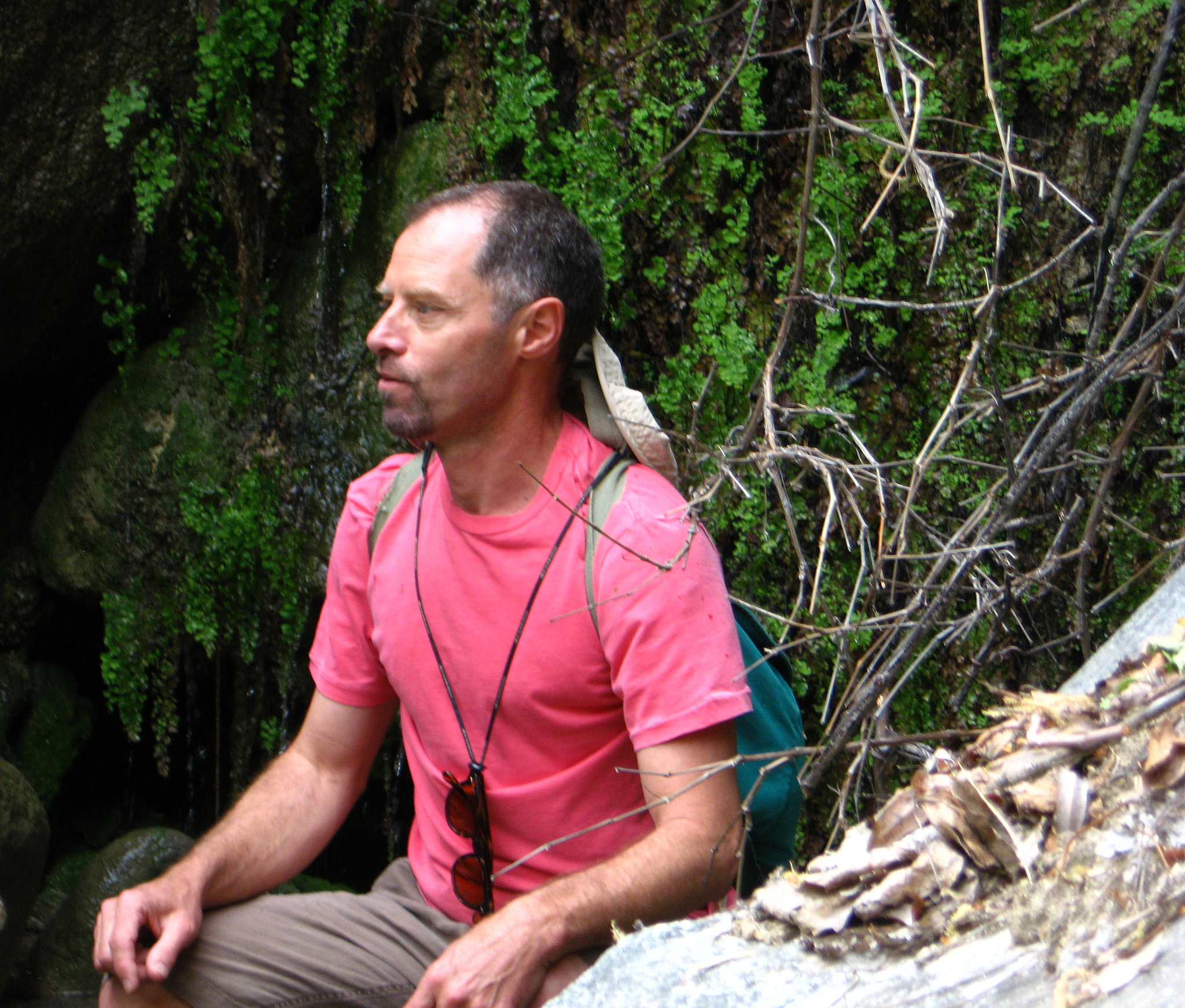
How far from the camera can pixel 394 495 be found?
2.46 m

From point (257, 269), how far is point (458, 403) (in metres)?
2.46

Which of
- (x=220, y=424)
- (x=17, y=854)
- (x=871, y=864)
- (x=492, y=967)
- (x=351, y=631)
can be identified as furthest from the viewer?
(x=220, y=424)

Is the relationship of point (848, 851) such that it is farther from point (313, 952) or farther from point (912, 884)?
point (313, 952)

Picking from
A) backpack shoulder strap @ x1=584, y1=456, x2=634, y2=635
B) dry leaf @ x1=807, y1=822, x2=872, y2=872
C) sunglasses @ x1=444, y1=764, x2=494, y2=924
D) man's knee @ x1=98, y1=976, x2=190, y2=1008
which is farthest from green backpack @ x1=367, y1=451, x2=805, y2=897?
man's knee @ x1=98, y1=976, x2=190, y2=1008

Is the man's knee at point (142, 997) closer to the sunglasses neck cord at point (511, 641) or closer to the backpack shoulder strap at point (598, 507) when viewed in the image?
the sunglasses neck cord at point (511, 641)

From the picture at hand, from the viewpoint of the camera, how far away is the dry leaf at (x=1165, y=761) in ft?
3.64

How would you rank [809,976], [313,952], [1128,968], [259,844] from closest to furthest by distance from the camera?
[1128,968] → [809,976] → [313,952] → [259,844]

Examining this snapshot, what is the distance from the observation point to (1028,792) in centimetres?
125

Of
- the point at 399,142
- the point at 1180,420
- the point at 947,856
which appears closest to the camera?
the point at 947,856

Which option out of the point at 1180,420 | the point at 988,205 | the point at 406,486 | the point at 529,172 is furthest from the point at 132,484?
the point at 1180,420

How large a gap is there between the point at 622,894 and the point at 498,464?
92cm

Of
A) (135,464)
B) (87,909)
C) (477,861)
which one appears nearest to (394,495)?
(477,861)

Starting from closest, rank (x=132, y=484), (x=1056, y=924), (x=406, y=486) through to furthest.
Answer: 1. (x=1056, y=924)
2. (x=406, y=486)
3. (x=132, y=484)

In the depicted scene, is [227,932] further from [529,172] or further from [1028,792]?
[529,172]
